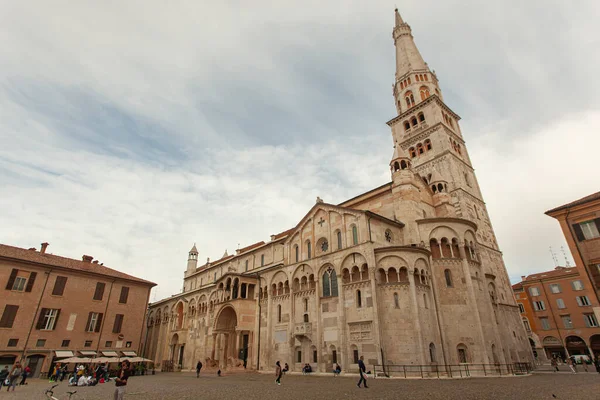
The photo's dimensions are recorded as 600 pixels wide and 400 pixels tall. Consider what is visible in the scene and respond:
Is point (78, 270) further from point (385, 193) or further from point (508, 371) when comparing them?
point (508, 371)

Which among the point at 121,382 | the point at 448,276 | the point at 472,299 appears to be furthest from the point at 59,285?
the point at 472,299

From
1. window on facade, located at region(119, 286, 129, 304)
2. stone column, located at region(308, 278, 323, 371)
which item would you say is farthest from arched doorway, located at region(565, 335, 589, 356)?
window on facade, located at region(119, 286, 129, 304)

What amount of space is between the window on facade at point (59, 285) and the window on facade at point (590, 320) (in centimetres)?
6100

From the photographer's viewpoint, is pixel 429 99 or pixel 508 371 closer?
pixel 508 371

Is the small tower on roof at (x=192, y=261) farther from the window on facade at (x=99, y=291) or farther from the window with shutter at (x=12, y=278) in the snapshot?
the window with shutter at (x=12, y=278)

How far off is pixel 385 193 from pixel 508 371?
1711 cm

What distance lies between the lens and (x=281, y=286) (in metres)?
31.2

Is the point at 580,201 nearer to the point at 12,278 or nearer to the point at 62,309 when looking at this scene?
the point at 62,309

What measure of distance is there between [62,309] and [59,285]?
95.9 inches

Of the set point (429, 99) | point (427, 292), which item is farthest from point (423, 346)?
point (429, 99)

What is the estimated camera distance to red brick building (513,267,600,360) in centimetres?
3916

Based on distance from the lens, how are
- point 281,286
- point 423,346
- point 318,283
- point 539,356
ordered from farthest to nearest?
1. point 539,356
2. point 281,286
3. point 318,283
4. point 423,346

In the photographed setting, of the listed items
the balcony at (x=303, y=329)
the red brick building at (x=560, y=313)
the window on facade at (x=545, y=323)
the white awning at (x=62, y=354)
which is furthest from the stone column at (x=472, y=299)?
the white awning at (x=62, y=354)

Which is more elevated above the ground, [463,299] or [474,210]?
[474,210]
